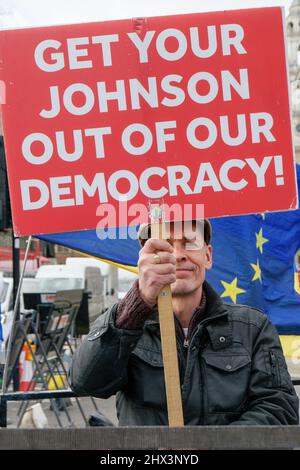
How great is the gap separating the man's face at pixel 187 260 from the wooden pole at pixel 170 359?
22cm

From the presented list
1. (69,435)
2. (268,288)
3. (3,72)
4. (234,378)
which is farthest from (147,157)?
(268,288)

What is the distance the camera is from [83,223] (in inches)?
101

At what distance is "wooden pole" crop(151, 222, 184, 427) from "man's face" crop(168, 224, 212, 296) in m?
0.22

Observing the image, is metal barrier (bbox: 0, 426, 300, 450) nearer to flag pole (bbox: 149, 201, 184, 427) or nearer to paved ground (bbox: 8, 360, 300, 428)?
flag pole (bbox: 149, 201, 184, 427)

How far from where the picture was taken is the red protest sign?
2.58 m

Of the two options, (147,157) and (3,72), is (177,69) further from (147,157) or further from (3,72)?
(3,72)

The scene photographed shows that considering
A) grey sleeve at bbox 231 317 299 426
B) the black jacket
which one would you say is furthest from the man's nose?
grey sleeve at bbox 231 317 299 426

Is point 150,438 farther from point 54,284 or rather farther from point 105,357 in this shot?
point 54,284

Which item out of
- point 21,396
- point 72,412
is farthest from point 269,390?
point 72,412

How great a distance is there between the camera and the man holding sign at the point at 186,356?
2418 millimetres

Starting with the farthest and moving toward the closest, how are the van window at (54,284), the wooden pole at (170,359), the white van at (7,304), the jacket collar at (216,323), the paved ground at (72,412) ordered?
the van window at (54,284), the white van at (7,304), the paved ground at (72,412), the jacket collar at (216,323), the wooden pole at (170,359)

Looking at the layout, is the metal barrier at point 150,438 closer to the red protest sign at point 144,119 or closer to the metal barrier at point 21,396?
the red protest sign at point 144,119

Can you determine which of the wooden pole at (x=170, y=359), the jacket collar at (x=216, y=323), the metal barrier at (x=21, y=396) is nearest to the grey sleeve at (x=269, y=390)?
the jacket collar at (x=216, y=323)

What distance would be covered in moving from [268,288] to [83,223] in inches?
133
